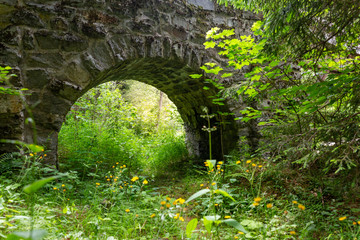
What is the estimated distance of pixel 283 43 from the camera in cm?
199

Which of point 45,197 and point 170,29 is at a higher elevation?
point 170,29

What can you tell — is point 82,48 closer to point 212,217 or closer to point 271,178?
point 212,217

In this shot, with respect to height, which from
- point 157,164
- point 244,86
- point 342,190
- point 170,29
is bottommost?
point 157,164

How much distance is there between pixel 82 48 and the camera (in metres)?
2.87

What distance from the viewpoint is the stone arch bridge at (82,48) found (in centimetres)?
255

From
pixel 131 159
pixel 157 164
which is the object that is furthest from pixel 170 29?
pixel 157 164

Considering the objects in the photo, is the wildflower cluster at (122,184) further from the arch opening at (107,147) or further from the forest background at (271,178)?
the arch opening at (107,147)

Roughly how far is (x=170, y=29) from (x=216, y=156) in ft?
8.17

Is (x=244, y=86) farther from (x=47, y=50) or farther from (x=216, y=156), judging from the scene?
(x=216, y=156)

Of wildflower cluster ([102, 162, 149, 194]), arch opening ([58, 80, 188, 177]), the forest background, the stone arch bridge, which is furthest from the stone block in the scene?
wildflower cluster ([102, 162, 149, 194])

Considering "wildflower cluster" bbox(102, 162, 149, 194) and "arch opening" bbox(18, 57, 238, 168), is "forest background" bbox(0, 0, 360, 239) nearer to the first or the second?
"wildflower cluster" bbox(102, 162, 149, 194)

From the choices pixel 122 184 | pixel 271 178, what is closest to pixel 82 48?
pixel 122 184

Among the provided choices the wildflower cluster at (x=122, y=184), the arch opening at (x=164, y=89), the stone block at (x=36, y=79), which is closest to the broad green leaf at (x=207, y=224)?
the wildflower cluster at (x=122, y=184)

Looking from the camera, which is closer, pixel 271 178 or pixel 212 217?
pixel 212 217
